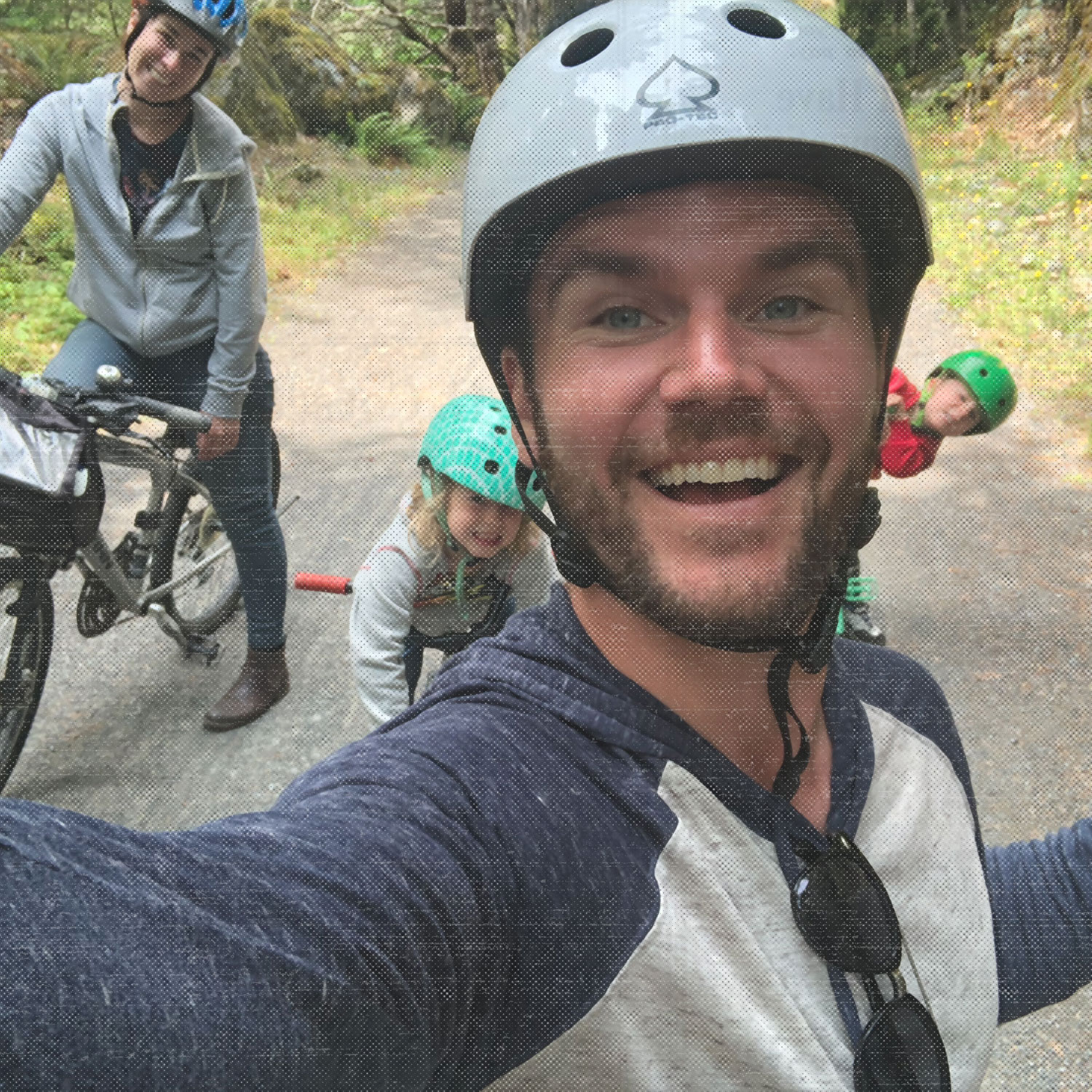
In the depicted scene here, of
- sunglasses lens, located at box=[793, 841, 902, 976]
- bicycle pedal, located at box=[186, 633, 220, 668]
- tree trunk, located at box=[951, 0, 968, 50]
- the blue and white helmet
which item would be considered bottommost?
bicycle pedal, located at box=[186, 633, 220, 668]

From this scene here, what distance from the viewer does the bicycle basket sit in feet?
5.50

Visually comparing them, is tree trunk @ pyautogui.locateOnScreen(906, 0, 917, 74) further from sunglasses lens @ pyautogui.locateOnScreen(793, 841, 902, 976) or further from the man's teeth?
sunglasses lens @ pyautogui.locateOnScreen(793, 841, 902, 976)

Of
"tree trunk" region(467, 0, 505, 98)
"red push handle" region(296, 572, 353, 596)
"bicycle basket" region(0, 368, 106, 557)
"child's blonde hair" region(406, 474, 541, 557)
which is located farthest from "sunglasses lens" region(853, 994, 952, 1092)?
"bicycle basket" region(0, 368, 106, 557)

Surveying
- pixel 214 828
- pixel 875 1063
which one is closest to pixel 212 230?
pixel 214 828

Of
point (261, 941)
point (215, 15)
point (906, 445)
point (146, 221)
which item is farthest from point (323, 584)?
point (261, 941)

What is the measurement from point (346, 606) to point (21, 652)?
36.7 inches

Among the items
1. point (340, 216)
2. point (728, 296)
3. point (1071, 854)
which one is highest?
point (728, 296)

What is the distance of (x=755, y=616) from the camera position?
696mm

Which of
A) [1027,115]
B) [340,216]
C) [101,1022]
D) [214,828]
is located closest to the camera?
[101,1022]

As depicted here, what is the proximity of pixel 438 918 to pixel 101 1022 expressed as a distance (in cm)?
19

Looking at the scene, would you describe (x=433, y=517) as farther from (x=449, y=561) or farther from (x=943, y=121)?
(x=943, y=121)

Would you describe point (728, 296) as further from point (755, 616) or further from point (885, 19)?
point (885, 19)

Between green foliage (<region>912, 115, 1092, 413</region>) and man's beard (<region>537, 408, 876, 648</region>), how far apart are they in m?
0.31

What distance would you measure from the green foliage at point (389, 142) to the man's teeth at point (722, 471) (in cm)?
89
